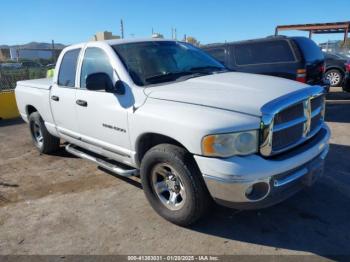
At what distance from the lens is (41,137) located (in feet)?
20.6

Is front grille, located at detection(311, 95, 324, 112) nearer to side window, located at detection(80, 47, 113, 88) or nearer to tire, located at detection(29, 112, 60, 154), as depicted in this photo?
side window, located at detection(80, 47, 113, 88)

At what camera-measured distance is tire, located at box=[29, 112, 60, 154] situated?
600 centimetres

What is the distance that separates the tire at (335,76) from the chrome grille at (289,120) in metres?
9.73

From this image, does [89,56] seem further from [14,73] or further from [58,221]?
[14,73]

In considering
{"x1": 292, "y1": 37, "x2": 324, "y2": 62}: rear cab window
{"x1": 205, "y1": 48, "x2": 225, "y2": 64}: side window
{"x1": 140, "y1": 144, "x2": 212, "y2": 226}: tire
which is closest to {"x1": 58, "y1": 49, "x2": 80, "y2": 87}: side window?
{"x1": 140, "y1": 144, "x2": 212, "y2": 226}: tire

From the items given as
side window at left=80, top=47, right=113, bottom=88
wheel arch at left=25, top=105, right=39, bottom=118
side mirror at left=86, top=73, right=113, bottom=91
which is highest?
side window at left=80, top=47, right=113, bottom=88

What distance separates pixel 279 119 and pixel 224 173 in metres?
0.72

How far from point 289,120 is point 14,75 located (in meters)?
12.6

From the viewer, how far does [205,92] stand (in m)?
3.38

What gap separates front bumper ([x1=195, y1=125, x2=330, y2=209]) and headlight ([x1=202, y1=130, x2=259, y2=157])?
6 cm

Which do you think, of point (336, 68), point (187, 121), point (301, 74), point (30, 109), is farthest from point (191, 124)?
point (336, 68)

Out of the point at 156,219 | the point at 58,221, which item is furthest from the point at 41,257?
the point at 156,219

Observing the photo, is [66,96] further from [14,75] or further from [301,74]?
[14,75]

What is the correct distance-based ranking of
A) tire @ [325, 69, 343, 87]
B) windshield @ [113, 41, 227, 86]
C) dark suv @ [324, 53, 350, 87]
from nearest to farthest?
1. windshield @ [113, 41, 227, 86]
2. dark suv @ [324, 53, 350, 87]
3. tire @ [325, 69, 343, 87]
